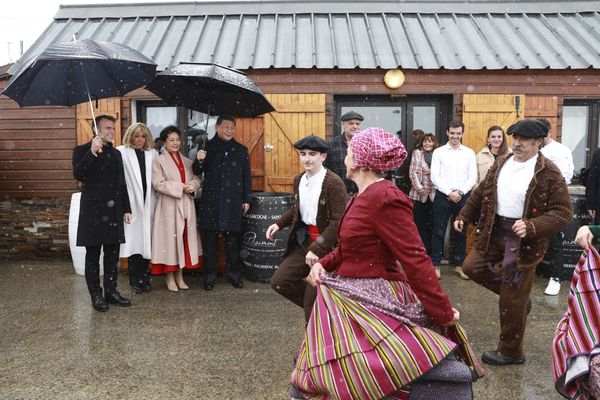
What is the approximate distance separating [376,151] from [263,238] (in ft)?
12.4

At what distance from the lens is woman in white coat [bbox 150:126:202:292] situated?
5715 millimetres

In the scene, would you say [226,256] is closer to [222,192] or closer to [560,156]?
[222,192]

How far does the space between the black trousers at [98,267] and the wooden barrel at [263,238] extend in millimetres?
1499

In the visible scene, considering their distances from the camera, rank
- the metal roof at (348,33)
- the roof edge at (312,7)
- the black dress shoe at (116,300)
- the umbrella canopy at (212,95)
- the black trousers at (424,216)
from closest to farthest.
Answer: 1. the black dress shoe at (116,300)
2. the umbrella canopy at (212,95)
3. the black trousers at (424,216)
4. the metal roof at (348,33)
5. the roof edge at (312,7)

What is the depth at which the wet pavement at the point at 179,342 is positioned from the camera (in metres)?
3.44

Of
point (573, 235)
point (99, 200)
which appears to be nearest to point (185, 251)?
point (99, 200)

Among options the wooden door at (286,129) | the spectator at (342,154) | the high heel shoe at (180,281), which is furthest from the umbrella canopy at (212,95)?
the high heel shoe at (180,281)

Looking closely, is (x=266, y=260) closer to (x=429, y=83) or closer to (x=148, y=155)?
(x=148, y=155)

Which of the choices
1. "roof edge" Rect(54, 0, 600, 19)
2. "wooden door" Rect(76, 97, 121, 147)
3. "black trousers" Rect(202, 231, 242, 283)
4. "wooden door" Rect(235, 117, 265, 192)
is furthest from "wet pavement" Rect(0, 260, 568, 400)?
"roof edge" Rect(54, 0, 600, 19)

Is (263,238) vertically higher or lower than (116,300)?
higher

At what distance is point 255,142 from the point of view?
22.9 feet

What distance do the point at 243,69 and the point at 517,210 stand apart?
437 centimetres

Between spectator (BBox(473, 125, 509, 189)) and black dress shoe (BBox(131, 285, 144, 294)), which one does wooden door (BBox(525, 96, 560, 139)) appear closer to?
spectator (BBox(473, 125, 509, 189))

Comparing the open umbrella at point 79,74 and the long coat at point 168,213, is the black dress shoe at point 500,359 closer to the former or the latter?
the long coat at point 168,213
